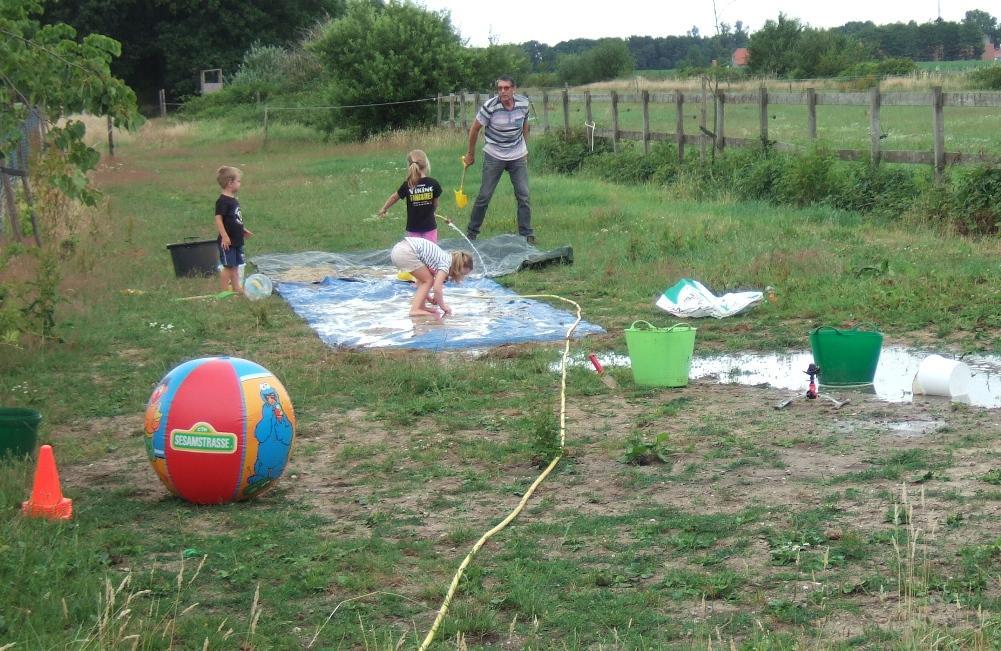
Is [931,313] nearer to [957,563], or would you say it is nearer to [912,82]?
[957,563]

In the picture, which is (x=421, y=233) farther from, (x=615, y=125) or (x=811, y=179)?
(x=615, y=125)

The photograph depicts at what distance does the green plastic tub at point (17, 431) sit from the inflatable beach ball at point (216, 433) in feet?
2.87

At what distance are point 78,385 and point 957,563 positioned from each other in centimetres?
625

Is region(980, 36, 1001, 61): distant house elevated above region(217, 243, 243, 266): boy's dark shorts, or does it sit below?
above

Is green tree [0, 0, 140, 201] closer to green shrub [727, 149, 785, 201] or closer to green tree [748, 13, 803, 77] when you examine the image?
green shrub [727, 149, 785, 201]

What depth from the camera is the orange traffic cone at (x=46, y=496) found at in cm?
529

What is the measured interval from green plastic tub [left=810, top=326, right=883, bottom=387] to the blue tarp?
242 centimetres

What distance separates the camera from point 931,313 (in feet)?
31.2

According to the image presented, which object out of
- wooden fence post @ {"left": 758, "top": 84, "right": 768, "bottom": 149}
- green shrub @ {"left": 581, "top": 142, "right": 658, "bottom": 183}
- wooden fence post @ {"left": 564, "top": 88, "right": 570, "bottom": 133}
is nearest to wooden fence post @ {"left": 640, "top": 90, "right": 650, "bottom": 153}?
green shrub @ {"left": 581, "top": 142, "right": 658, "bottom": 183}

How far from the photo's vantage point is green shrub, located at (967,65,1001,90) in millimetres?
35466

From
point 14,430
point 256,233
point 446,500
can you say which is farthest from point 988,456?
point 256,233

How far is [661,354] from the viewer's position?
7.74m

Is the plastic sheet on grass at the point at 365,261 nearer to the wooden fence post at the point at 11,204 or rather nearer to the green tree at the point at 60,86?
the wooden fence post at the point at 11,204

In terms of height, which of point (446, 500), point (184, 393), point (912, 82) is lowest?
point (446, 500)
